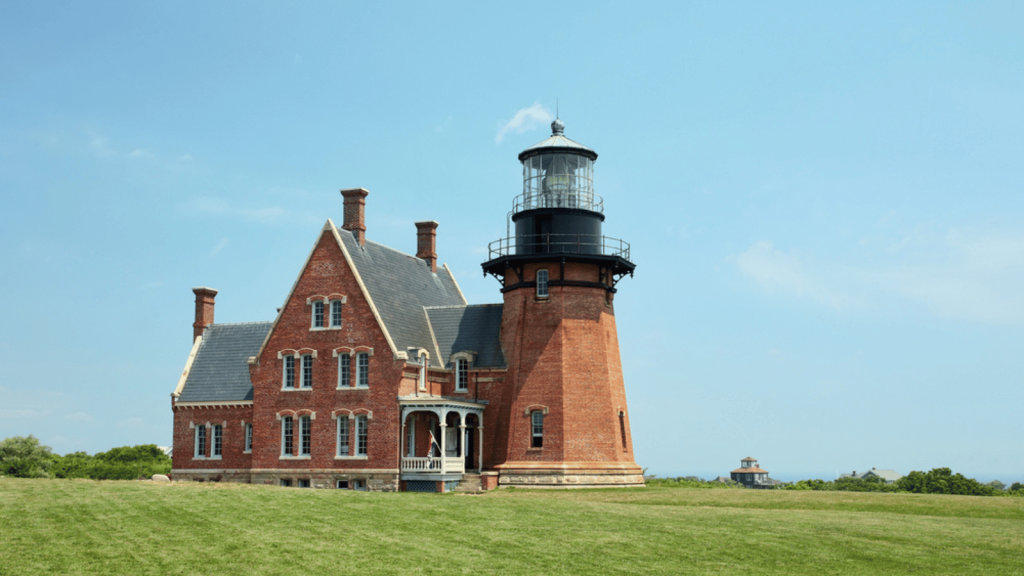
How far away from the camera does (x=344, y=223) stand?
148ft

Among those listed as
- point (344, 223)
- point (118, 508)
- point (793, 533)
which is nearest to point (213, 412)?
point (344, 223)

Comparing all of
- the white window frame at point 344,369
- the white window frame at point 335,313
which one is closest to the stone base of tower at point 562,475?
the white window frame at point 344,369

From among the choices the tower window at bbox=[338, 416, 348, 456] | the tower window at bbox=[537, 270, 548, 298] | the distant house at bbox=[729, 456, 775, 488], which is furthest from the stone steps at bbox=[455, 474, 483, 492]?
the distant house at bbox=[729, 456, 775, 488]

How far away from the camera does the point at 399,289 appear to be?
45438mm

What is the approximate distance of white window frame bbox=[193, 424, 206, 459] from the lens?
47.3m

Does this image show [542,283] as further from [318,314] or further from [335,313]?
[318,314]

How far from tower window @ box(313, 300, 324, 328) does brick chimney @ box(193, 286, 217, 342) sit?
39.7 feet

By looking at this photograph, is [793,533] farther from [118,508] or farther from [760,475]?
[760,475]

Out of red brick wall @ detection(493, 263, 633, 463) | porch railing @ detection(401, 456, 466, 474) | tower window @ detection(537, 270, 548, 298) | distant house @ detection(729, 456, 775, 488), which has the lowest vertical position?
distant house @ detection(729, 456, 775, 488)

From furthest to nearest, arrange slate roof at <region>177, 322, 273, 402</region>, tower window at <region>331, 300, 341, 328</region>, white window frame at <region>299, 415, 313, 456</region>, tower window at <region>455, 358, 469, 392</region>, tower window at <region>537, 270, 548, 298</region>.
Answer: slate roof at <region>177, 322, 273, 402</region> < tower window at <region>455, 358, 469, 392</region> < white window frame at <region>299, 415, 313, 456</region> < tower window at <region>331, 300, 341, 328</region> < tower window at <region>537, 270, 548, 298</region>

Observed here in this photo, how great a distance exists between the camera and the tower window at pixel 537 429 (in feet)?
→ 134

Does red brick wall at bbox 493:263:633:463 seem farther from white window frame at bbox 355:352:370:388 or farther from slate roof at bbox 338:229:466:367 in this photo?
white window frame at bbox 355:352:370:388

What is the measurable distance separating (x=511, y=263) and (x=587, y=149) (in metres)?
6.25

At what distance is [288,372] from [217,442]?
6.95 m
